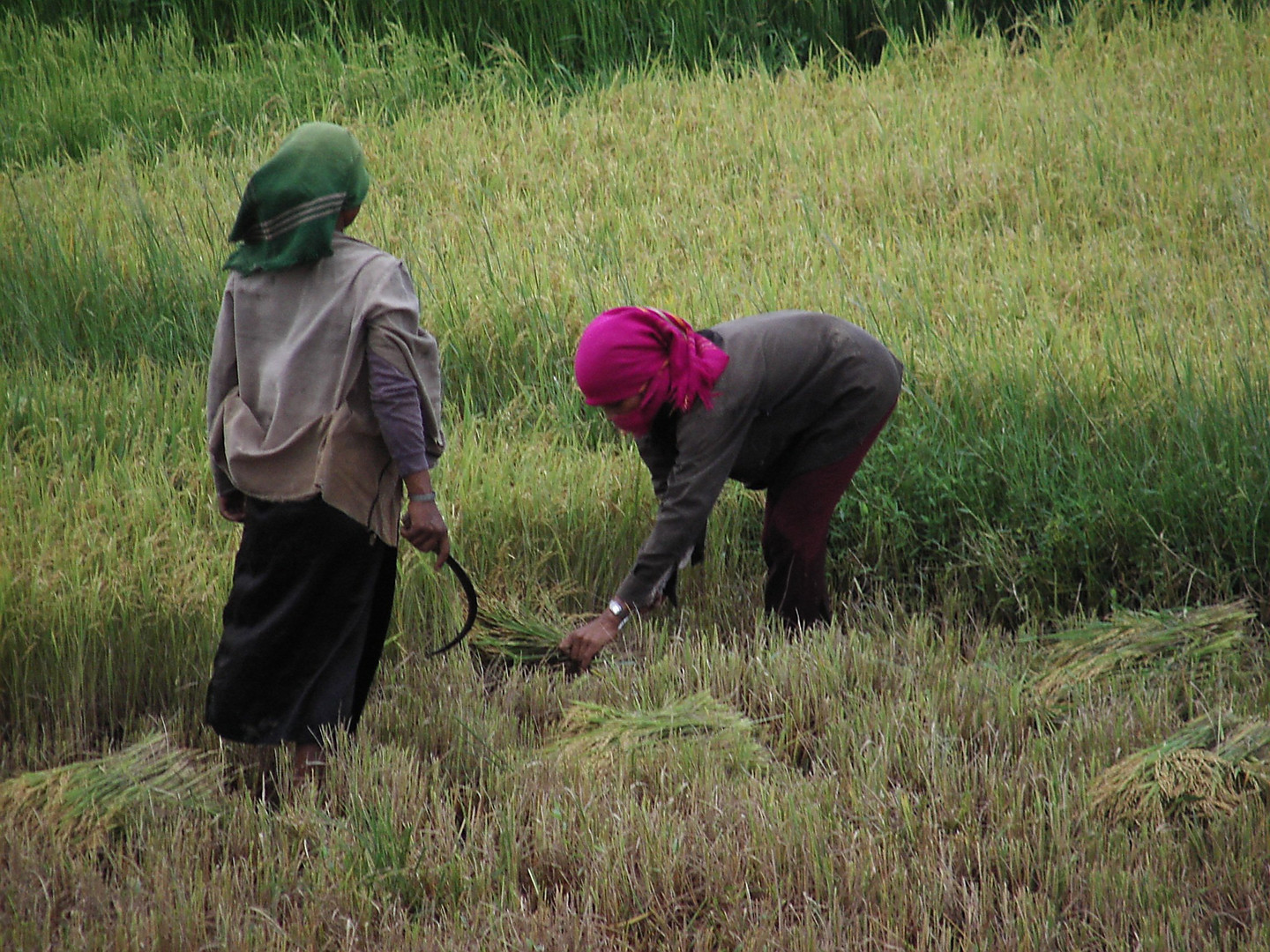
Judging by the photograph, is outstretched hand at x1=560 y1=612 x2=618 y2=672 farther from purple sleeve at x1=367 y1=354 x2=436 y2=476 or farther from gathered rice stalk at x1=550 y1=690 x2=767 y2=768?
purple sleeve at x1=367 y1=354 x2=436 y2=476

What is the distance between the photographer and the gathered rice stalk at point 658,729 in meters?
3.10

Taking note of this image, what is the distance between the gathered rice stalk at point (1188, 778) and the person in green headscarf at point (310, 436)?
5.66 feet

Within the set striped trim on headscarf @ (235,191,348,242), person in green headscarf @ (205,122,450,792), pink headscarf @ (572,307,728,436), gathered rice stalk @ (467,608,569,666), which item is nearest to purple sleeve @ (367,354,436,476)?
person in green headscarf @ (205,122,450,792)

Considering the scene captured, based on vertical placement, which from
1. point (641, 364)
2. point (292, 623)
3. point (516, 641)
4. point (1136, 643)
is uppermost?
point (641, 364)

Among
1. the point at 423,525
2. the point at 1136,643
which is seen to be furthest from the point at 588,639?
the point at 1136,643

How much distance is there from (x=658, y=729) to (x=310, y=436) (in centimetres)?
117

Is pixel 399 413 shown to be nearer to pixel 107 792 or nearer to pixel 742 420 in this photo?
pixel 742 420

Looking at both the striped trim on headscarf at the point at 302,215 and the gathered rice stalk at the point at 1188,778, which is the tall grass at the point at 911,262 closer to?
the gathered rice stalk at the point at 1188,778

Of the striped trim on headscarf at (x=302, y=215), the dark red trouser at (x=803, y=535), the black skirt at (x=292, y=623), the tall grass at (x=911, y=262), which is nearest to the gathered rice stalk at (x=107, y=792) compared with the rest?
the black skirt at (x=292, y=623)

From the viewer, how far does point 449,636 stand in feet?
12.7

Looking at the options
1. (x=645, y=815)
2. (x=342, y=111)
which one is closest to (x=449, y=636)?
(x=645, y=815)

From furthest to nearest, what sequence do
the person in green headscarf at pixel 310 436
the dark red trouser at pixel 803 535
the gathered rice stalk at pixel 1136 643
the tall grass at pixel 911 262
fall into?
the tall grass at pixel 911 262, the dark red trouser at pixel 803 535, the gathered rice stalk at pixel 1136 643, the person in green headscarf at pixel 310 436

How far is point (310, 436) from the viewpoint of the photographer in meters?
2.83

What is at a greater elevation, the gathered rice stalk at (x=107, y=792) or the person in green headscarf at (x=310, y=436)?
the person in green headscarf at (x=310, y=436)
